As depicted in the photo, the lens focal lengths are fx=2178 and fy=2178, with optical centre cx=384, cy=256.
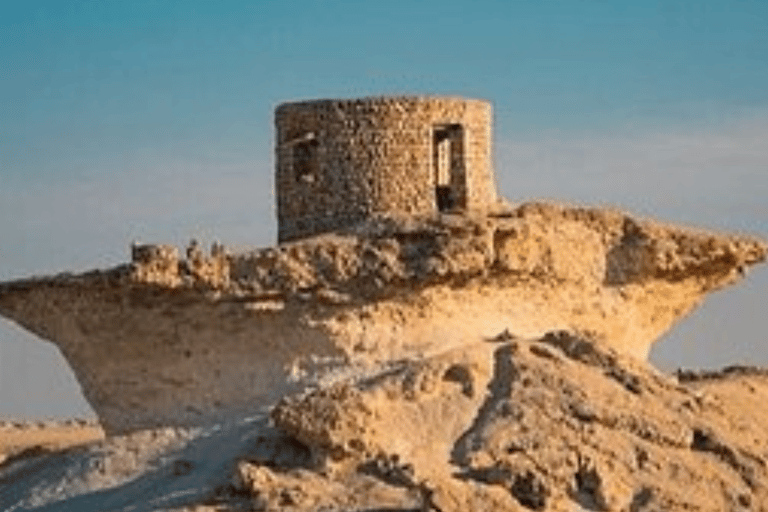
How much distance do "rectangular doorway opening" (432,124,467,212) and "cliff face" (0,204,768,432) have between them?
51 cm

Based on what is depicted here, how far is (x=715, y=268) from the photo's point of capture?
2506 centimetres

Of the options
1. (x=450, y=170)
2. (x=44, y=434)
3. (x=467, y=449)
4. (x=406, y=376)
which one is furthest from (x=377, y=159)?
(x=44, y=434)

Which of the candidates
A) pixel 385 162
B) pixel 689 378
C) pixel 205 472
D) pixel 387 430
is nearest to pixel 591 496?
pixel 387 430

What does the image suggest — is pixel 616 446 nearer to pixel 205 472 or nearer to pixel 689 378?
pixel 205 472

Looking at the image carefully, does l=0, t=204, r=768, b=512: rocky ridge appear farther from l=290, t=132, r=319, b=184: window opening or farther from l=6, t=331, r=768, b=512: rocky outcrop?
l=290, t=132, r=319, b=184: window opening

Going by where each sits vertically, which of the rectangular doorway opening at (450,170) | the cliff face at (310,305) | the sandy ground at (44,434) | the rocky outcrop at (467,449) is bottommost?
the sandy ground at (44,434)

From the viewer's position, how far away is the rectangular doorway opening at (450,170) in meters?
23.4

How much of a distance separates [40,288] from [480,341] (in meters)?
4.88

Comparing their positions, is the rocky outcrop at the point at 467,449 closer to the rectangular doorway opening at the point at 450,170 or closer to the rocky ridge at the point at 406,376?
the rocky ridge at the point at 406,376

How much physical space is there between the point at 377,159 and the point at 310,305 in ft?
6.07

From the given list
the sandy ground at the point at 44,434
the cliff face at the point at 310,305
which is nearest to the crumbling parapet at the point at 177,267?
the cliff face at the point at 310,305

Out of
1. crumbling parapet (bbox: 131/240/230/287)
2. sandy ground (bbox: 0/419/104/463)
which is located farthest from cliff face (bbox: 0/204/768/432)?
sandy ground (bbox: 0/419/104/463)

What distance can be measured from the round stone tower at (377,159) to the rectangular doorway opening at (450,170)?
1cm

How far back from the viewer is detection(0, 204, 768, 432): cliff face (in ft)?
72.6
